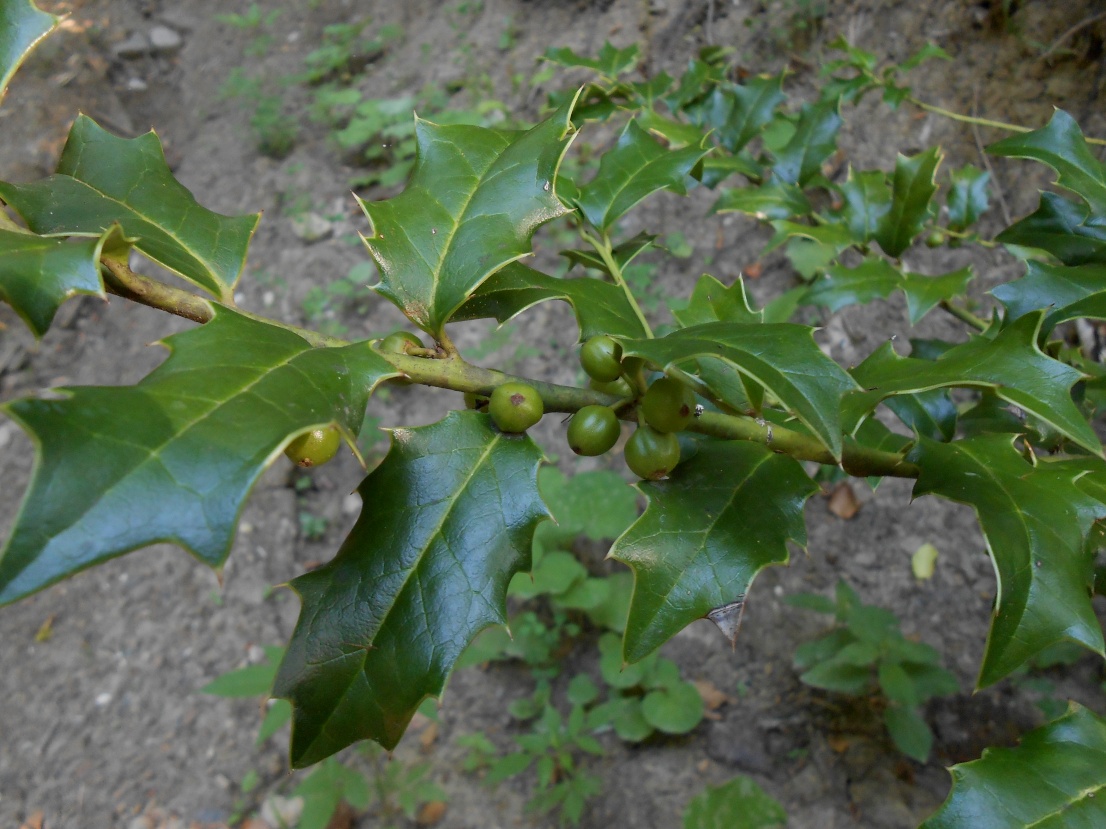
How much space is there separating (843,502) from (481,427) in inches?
93.8

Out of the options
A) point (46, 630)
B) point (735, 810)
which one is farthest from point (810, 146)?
point (46, 630)

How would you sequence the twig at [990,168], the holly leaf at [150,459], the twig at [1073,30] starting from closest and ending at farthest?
1. the holly leaf at [150,459]
2. the twig at [1073,30]
3. the twig at [990,168]

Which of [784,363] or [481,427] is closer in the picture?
[784,363]

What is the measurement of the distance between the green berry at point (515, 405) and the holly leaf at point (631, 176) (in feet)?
1.57

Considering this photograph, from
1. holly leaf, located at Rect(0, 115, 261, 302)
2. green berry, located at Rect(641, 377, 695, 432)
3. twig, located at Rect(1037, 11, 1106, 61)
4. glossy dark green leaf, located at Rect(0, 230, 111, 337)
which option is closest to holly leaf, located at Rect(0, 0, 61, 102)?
holly leaf, located at Rect(0, 115, 261, 302)

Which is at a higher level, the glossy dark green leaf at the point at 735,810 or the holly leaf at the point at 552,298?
the holly leaf at the point at 552,298

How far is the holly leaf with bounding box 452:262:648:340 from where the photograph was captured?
99 centimetres

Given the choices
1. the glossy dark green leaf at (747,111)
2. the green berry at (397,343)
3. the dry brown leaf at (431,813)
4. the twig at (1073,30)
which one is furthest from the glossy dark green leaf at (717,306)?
the twig at (1073,30)

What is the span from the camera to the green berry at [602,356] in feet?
3.04

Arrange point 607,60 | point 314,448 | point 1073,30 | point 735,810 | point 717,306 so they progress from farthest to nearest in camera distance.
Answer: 1. point 1073,30
2. point 735,810
3. point 607,60
4. point 717,306
5. point 314,448

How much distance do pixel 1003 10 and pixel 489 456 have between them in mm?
3538

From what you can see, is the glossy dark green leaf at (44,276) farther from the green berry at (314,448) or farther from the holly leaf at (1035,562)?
the holly leaf at (1035,562)

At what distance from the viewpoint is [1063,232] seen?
1331 millimetres

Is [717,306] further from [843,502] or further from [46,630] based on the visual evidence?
[46,630]
